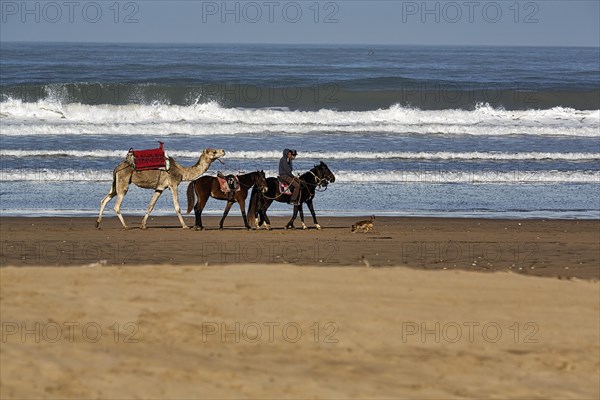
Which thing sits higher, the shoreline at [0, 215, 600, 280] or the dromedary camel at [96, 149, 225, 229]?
the dromedary camel at [96, 149, 225, 229]

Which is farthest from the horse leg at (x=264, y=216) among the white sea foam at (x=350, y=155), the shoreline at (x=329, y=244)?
the white sea foam at (x=350, y=155)

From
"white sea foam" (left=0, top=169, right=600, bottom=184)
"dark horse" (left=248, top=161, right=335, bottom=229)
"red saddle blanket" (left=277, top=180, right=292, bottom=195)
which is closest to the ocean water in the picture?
"white sea foam" (left=0, top=169, right=600, bottom=184)

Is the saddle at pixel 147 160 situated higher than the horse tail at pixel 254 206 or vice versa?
the saddle at pixel 147 160

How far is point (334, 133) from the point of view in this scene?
3350 centimetres

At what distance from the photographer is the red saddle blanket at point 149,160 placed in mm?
16766

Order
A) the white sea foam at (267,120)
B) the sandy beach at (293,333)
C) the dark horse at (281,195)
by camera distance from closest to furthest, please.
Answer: the sandy beach at (293,333) → the dark horse at (281,195) → the white sea foam at (267,120)

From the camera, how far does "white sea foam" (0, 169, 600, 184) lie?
23391mm

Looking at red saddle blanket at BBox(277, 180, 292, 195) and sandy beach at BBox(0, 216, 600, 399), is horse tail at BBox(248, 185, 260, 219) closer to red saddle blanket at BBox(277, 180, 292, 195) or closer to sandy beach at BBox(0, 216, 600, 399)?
red saddle blanket at BBox(277, 180, 292, 195)

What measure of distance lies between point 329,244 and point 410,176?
946 centimetres

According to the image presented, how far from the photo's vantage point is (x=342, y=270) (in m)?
10.3

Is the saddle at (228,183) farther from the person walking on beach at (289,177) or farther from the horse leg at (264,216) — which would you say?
the person walking on beach at (289,177)

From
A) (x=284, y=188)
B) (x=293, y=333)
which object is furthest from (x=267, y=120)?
(x=293, y=333)

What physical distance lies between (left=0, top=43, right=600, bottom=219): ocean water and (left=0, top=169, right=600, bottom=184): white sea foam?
0.17 ft

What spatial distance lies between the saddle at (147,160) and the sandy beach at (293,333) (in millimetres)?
6713
